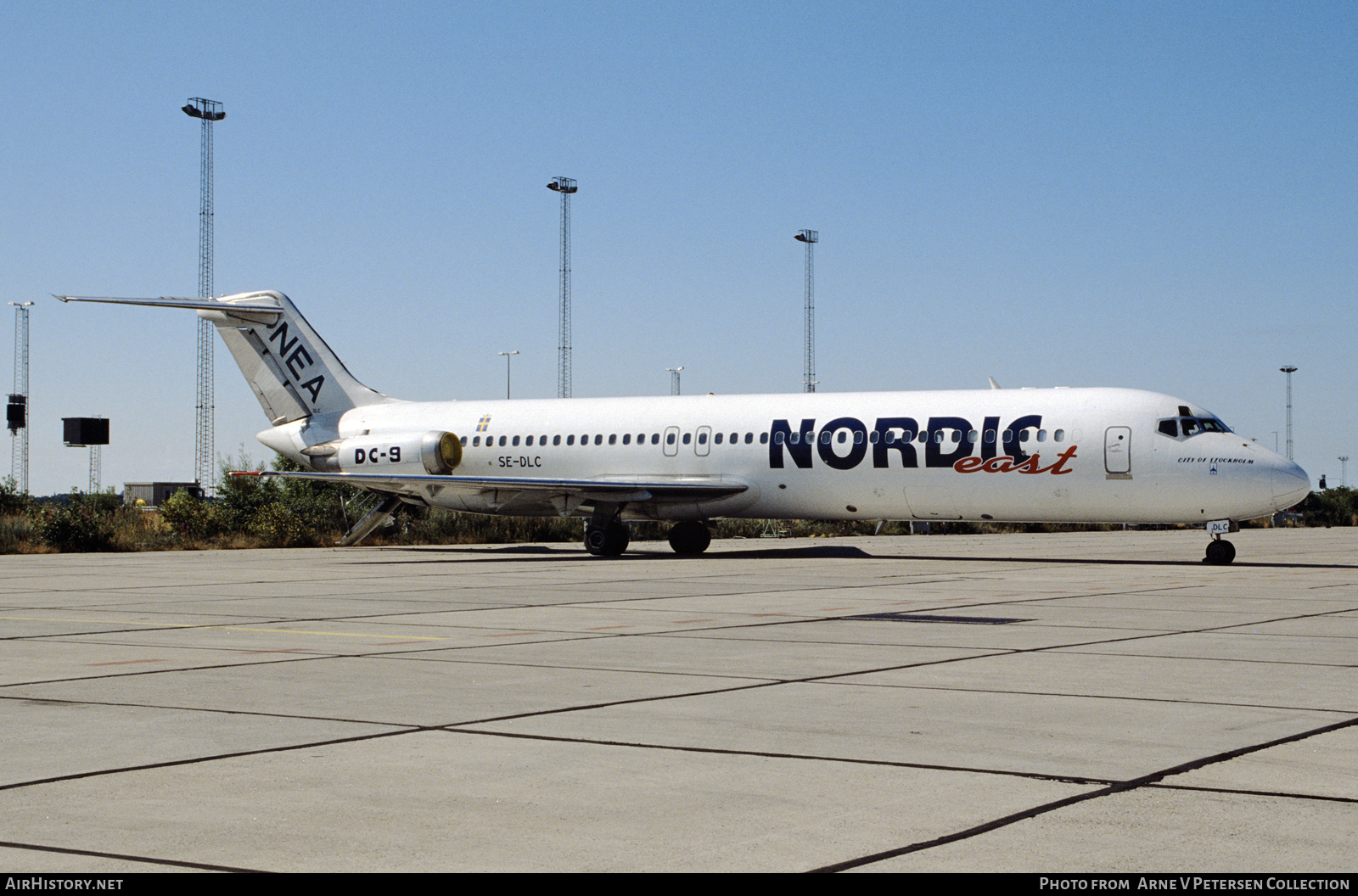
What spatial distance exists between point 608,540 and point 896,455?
6360 millimetres

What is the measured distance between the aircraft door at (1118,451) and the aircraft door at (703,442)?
8.25 m

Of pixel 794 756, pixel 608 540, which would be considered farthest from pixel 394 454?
pixel 794 756

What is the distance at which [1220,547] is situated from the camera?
81.1 feet

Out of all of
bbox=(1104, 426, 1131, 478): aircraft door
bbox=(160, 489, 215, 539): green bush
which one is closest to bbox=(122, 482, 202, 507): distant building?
bbox=(160, 489, 215, 539): green bush

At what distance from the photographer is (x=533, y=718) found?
27.3ft

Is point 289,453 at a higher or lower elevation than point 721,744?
higher

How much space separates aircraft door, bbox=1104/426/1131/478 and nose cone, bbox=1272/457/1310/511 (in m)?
2.38

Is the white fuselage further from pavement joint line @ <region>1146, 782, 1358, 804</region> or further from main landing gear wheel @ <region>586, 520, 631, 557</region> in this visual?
pavement joint line @ <region>1146, 782, 1358, 804</region>

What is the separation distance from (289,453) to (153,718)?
28371mm

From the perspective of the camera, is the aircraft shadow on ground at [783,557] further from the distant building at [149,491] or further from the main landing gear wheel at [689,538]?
the distant building at [149,491]

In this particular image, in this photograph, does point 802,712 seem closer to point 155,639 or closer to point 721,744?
point 721,744

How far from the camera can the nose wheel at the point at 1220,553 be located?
2453cm

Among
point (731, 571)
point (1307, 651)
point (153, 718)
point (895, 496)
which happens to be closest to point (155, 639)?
point (153, 718)

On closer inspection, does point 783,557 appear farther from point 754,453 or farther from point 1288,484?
point 1288,484
